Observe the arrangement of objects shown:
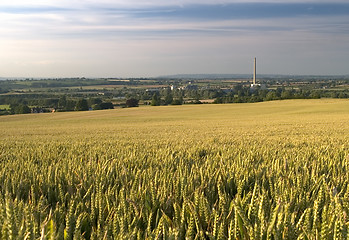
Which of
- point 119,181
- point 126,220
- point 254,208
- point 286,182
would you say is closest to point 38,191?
point 119,181

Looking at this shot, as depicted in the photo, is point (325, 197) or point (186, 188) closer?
point (325, 197)

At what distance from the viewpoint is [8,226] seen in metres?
1.41

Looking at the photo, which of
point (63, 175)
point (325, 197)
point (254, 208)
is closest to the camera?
point (254, 208)

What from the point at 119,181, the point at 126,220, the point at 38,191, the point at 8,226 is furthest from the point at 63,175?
the point at 8,226

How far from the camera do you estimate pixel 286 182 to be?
2.81 meters

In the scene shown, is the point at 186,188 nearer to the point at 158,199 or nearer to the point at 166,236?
the point at 158,199

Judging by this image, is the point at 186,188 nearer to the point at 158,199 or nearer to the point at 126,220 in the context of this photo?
the point at 158,199

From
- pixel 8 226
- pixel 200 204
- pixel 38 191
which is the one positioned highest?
pixel 8 226

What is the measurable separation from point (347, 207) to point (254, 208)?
2.30 ft

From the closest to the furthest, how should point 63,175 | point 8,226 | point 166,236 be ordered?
point 8,226
point 166,236
point 63,175

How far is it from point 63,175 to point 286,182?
232 centimetres

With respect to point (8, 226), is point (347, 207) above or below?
below

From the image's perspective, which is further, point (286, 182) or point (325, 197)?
point (286, 182)

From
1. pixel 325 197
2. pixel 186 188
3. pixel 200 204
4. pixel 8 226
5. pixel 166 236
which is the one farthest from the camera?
pixel 186 188
